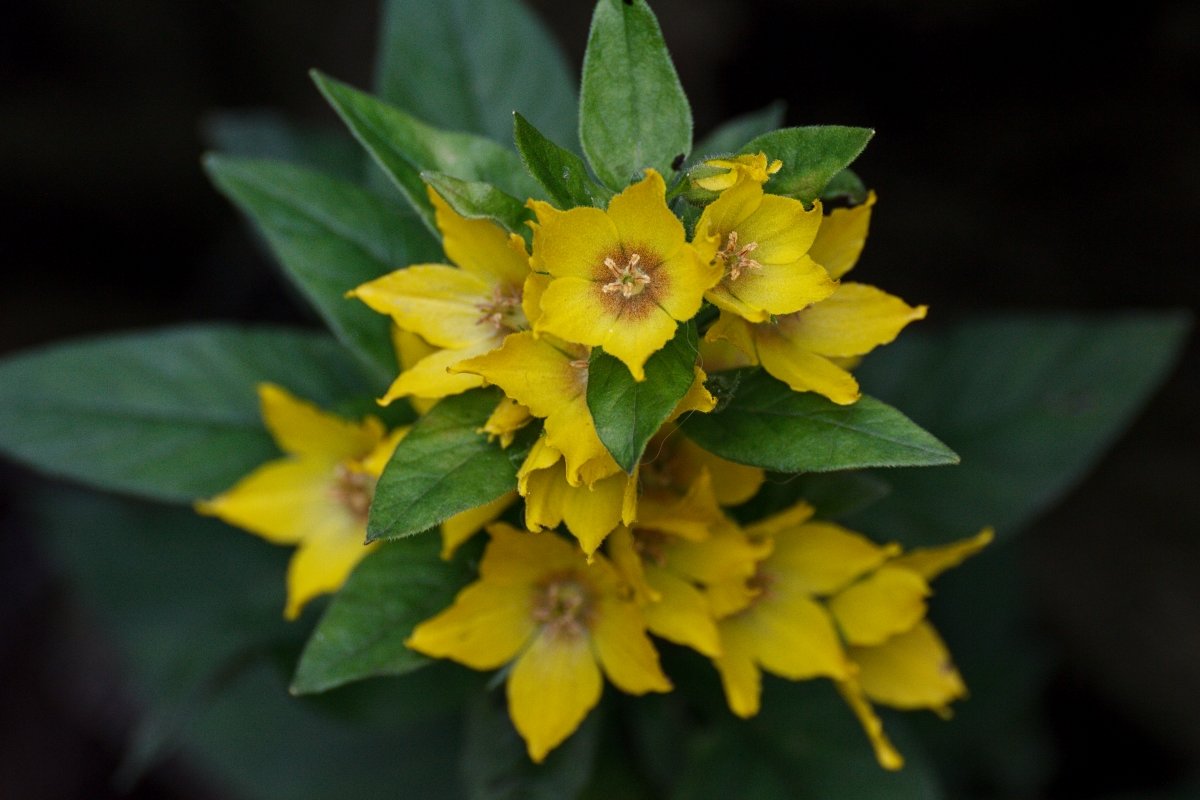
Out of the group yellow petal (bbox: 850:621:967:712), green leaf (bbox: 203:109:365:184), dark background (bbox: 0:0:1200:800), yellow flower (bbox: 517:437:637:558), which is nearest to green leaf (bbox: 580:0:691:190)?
yellow flower (bbox: 517:437:637:558)

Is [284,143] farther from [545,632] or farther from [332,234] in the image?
[545,632]

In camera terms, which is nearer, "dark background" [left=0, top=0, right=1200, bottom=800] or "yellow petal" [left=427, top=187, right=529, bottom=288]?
"yellow petal" [left=427, top=187, right=529, bottom=288]

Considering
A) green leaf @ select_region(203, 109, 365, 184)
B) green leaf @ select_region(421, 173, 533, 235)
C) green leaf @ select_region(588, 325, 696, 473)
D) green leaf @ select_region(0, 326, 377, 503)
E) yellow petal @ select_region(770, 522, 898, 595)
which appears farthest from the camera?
green leaf @ select_region(203, 109, 365, 184)

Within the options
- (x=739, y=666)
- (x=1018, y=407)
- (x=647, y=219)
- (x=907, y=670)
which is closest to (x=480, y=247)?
(x=647, y=219)

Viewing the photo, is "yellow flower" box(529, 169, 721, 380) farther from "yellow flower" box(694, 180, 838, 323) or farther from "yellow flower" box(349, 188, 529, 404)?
"yellow flower" box(349, 188, 529, 404)

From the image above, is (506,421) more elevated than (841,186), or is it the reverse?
(841,186)

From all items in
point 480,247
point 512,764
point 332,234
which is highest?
point 480,247

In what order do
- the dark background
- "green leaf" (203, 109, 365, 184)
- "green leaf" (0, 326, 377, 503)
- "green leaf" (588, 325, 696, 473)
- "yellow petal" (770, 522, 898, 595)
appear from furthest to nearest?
"green leaf" (203, 109, 365, 184), the dark background, "green leaf" (0, 326, 377, 503), "yellow petal" (770, 522, 898, 595), "green leaf" (588, 325, 696, 473)

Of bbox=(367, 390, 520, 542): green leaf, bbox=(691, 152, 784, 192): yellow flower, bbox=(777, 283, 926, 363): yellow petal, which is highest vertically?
bbox=(691, 152, 784, 192): yellow flower
